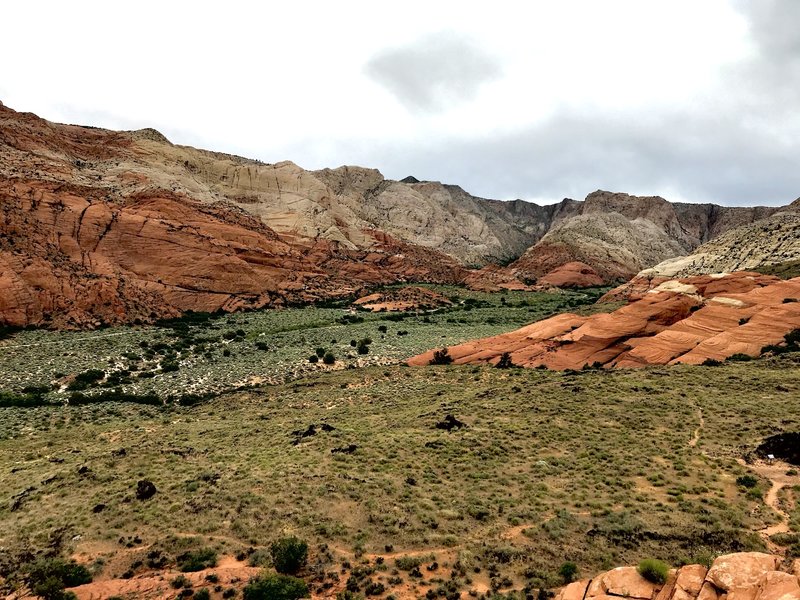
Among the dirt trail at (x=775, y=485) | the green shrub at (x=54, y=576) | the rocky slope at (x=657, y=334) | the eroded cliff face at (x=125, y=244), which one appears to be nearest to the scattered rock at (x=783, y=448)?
the dirt trail at (x=775, y=485)

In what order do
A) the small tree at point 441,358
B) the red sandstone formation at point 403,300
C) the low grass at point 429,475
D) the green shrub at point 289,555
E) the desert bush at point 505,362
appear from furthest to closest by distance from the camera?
the red sandstone formation at point 403,300
the small tree at point 441,358
the desert bush at point 505,362
the low grass at point 429,475
the green shrub at point 289,555

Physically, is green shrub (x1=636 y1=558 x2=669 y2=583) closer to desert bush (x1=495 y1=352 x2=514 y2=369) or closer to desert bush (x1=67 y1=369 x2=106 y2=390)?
desert bush (x1=495 y1=352 x2=514 y2=369)

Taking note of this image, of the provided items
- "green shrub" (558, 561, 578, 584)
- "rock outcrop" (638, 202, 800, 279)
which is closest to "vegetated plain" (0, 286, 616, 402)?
"rock outcrop" (638, 202, 800, 279)

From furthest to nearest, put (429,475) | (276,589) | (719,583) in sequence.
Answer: (429,475) → (276,589) → (719,583)

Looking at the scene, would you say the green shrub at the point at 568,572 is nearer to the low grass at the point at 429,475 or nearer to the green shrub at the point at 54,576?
the low grass at the point at 429,475

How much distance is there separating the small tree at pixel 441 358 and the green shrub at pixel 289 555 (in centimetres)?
3054

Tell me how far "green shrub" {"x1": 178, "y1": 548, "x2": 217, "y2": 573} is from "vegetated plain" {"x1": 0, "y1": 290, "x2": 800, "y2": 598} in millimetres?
153

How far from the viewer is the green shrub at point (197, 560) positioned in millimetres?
13016

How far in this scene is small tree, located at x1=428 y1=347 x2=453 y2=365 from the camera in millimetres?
43438

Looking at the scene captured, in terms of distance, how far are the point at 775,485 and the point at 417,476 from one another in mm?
13537

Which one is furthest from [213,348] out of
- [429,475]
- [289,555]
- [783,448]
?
[783,448]

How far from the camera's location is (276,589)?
1161 cm

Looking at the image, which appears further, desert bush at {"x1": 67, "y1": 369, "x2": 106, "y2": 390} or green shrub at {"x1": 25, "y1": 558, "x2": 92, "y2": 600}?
desert bush at {"x1": 67, "y1": 369, "x2": 106, "y2": 390}

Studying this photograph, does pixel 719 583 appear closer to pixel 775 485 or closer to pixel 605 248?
pixel 775 485
